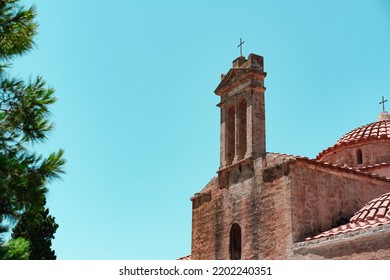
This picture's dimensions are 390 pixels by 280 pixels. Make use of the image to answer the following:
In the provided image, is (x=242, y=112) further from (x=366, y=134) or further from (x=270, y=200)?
(x=366, y=134)

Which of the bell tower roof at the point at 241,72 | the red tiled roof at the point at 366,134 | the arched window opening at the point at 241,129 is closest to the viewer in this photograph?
the bell tower roof at the point at 241,72

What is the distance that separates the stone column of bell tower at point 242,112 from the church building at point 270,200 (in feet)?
0.08

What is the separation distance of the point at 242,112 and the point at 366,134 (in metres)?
4.78

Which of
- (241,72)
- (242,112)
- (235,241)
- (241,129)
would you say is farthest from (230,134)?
(235,241)

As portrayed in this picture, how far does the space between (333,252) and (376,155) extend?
6.44 metres

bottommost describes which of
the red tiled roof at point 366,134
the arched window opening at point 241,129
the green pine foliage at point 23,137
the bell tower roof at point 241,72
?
the green pine foliage at point 23,137

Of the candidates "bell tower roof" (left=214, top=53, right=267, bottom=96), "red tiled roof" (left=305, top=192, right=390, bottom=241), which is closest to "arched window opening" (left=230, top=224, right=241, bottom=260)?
"red tiled roof" (left=305, top=192, right=390, bottom=241)

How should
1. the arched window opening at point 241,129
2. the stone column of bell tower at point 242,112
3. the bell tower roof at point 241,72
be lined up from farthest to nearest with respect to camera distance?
1. the arched window opening at point 241,129
2. the bell tower roof at point 241,72
3. the stone column of bell tower at point 242,112

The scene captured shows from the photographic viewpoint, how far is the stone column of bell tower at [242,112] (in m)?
14.2

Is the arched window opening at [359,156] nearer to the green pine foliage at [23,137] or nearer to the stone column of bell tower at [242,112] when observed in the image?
the stone column of bell tower at [242,112]

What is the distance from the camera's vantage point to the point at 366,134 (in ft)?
57.6

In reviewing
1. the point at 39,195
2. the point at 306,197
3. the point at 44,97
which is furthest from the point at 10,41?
the point at 306,197

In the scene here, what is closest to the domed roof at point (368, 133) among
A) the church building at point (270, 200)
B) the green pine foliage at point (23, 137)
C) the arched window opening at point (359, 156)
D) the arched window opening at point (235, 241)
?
the arched window opening at point (359, 156)

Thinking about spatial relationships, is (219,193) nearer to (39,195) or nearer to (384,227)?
(384,227)
